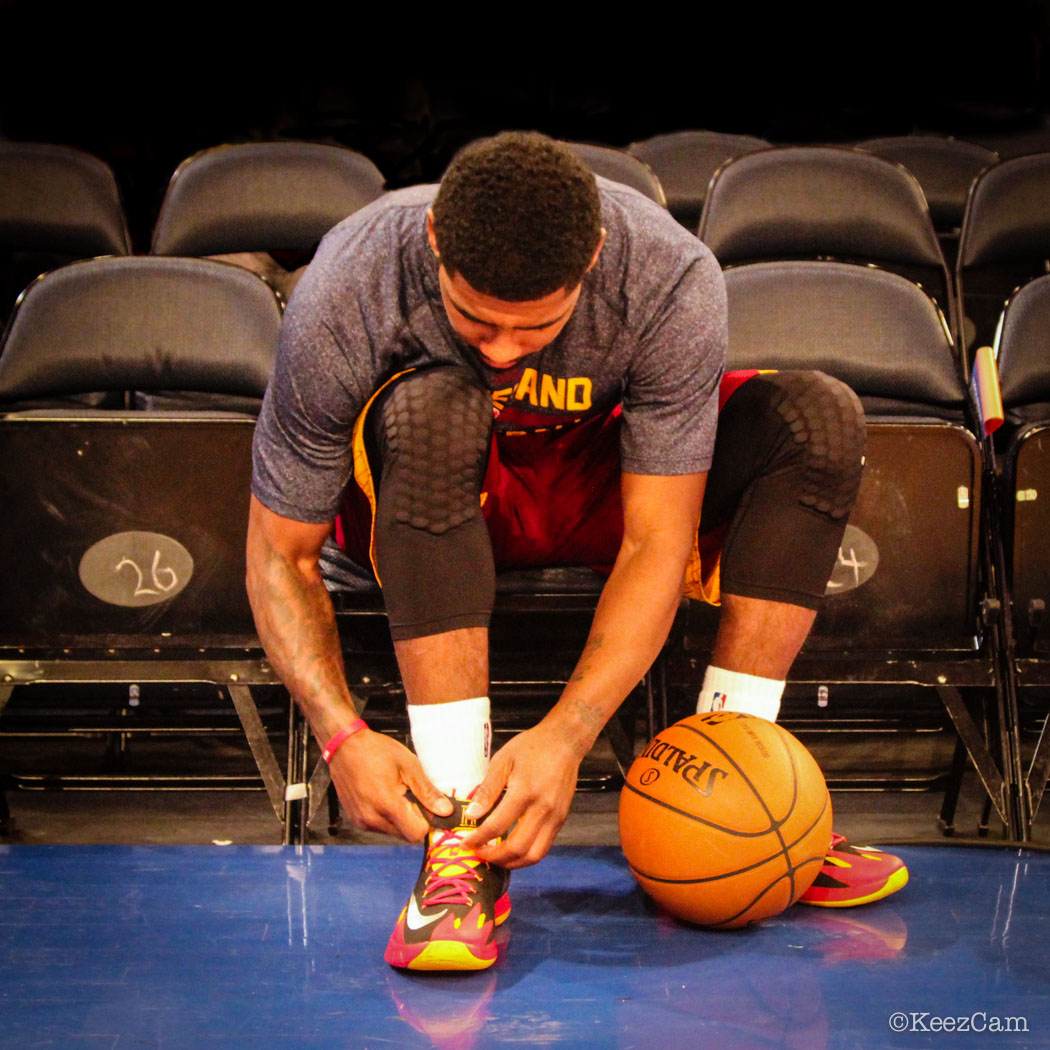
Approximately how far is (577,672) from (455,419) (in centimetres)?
38

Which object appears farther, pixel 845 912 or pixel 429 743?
pixel 845 912

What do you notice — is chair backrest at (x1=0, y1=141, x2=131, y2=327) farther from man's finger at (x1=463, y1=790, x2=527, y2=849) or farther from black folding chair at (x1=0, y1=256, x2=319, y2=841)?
man's finger at (x1=463, y1=790, x2=527, y2=849)

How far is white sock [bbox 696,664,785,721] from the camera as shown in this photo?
1.67 m

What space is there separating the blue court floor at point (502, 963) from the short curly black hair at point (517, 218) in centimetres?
83

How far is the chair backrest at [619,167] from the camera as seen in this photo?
3.24m

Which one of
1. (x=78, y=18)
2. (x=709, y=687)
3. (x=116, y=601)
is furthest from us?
(x=78, y=18)

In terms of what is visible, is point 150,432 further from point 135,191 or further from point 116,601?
point 135,191

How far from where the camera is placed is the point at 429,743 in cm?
148

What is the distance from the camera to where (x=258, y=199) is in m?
3.28

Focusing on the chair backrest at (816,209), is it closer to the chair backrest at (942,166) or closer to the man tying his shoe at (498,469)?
the chair backrest at (942,166)

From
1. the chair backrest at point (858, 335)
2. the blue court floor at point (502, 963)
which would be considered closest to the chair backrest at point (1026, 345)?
the chair backrest at point (858, 335)

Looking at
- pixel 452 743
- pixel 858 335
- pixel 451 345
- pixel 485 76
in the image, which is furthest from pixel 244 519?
pixel 485 76

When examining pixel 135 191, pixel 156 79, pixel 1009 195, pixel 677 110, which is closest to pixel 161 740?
pixel 1009 195

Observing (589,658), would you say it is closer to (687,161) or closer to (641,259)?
(641,259)
